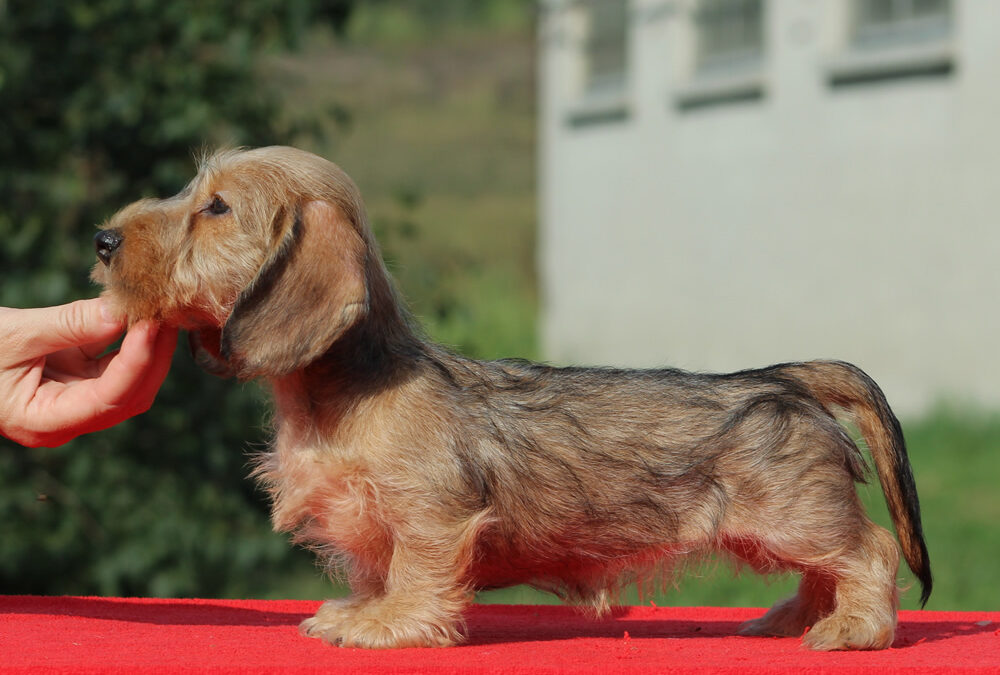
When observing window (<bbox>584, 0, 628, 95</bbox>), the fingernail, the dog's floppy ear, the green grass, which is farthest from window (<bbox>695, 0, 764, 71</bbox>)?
the fingernail

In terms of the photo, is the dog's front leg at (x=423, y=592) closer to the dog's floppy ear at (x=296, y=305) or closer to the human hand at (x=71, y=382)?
the dog's floppy ear at (x=296, y=305)

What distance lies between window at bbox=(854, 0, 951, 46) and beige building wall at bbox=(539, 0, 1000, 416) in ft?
0.28

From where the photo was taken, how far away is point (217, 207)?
3904mm

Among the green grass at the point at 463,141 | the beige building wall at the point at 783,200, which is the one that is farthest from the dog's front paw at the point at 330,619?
the green grass at the point at 463,141

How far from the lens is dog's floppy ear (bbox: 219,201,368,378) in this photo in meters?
3.65

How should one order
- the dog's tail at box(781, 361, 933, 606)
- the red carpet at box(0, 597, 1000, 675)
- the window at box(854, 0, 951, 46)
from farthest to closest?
the window at box(854, 0, 951, 46), the dog's tail at box(781, 361, 933, 606), the red carpet at box(0, 597, 1000, 675)

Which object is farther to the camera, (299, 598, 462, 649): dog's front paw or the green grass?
the green grass

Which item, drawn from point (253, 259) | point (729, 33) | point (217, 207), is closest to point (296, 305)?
point (253, 259)

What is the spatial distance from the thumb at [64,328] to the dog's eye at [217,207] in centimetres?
40

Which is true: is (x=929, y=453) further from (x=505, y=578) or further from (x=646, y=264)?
(x=505, y=578)

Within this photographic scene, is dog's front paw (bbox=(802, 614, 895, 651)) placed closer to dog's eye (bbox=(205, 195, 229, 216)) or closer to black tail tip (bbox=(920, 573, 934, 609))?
black tail tip (bbox=(920, 573, 934, 609))

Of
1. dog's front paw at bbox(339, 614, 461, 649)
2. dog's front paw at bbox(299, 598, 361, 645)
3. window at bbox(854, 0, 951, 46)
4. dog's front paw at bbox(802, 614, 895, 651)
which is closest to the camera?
dog's front paw at bbox(339, 614, 461, 649)

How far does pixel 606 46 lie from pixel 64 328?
16256 mm

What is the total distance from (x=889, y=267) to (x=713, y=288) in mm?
3445
